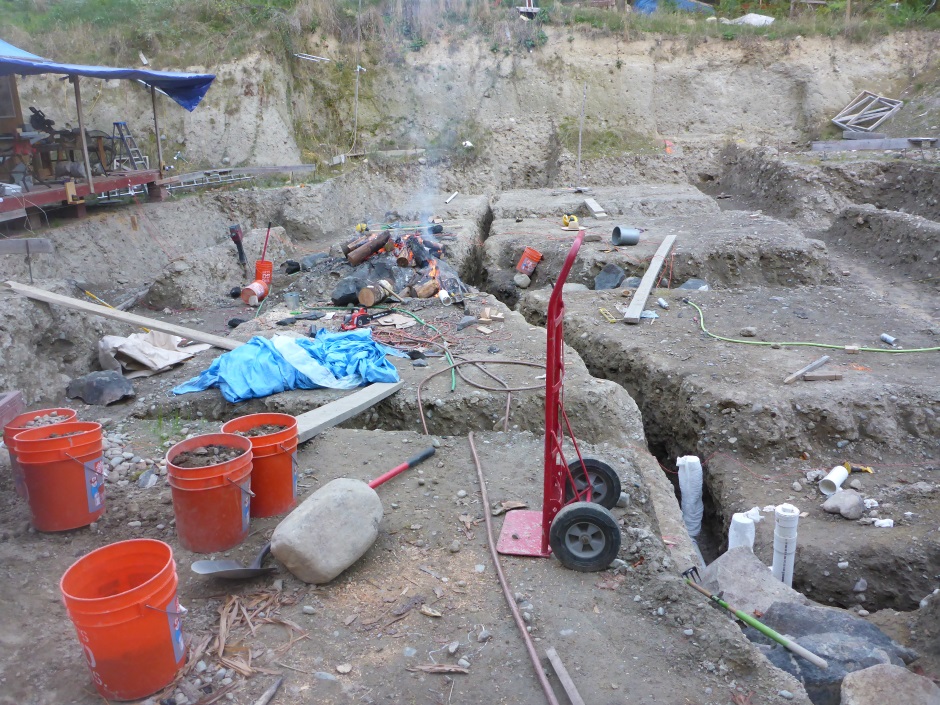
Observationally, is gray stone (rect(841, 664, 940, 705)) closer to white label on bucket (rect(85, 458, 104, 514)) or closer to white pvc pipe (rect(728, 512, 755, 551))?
white pvc pipe (rect(728, 512, 755, 551))

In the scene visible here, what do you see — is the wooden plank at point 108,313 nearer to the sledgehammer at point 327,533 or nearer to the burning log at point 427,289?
the burning log at point 427,289

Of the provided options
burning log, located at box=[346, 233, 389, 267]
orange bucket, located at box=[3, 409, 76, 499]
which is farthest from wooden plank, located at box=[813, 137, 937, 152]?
orange bucket, located at box=[3, 409, 76, 499]

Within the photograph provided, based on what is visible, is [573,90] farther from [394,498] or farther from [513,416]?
[394,498]

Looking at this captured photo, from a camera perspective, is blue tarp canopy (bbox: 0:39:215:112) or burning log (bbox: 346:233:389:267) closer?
blue tarp canopy (bbox: 0:39:215:112)

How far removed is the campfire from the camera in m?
8.77

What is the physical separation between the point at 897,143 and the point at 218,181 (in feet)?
50.6

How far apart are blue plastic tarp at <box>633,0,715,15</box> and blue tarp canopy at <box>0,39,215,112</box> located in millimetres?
15921

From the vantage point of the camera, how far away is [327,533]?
11.2ft

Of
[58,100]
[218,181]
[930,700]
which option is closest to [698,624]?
[930,700]

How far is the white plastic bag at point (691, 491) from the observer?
18.9 ft

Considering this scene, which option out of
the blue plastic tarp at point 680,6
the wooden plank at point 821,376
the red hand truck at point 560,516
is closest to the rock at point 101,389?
the red hand truck at point 560,516

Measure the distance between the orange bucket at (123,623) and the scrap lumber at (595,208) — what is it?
11632 mm

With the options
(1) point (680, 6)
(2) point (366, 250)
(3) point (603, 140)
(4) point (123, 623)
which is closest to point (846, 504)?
(4) point (123, 623)

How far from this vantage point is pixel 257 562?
350 centimetres
